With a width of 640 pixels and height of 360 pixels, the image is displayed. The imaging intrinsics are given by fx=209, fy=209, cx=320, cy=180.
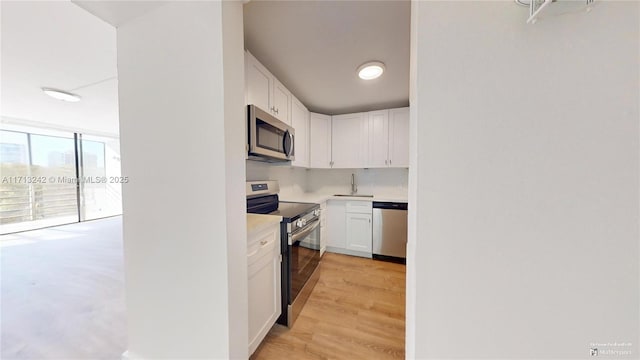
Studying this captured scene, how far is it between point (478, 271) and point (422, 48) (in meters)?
0.71

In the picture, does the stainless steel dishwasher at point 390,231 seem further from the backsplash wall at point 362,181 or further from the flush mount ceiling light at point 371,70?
the flush mount ceiling light at point 371,70

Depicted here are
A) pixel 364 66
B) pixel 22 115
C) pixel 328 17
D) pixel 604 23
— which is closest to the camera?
pixel 604 23

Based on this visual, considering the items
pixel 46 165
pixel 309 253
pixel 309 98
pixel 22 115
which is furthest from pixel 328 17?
pixel 46 165

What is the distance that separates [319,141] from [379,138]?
36.4 inches

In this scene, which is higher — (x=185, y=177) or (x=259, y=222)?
(x=185, y=177)

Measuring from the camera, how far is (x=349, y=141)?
11.0 feet

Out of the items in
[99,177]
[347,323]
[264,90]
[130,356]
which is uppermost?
[264,90]

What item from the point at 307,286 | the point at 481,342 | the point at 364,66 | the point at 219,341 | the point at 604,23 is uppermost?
the point at 364,66

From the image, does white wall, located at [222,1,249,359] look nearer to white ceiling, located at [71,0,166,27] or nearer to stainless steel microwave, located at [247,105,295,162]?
white ceiling, located at [71,0,166,27]

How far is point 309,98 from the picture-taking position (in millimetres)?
2781

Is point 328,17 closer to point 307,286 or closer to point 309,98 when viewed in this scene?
point 309,98

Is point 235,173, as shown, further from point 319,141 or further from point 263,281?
point 319,141

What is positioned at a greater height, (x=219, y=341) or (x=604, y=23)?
(x=604, y=23)

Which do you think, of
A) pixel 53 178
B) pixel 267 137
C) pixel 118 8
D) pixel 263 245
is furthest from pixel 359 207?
pixel 53 178
